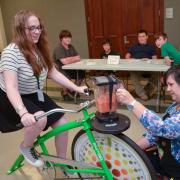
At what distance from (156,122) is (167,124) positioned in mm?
54

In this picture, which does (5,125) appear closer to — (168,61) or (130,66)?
(130,66)

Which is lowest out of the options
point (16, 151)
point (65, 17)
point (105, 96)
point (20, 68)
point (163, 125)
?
point (16, 151)

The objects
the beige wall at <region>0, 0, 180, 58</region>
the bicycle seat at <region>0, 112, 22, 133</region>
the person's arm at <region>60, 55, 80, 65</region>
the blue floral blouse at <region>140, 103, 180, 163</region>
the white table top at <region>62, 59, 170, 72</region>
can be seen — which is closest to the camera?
the blue floral blouse at <region>140, 103, 180, 163</region>

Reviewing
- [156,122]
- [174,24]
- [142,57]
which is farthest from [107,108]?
[174,24]

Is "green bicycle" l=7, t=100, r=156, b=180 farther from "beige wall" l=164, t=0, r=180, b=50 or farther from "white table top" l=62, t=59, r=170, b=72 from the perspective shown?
"beige wall" l=164, t=0, r=180, b=50

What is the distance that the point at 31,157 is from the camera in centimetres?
173

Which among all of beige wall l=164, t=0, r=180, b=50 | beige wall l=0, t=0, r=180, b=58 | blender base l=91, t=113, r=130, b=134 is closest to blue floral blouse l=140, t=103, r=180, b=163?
blender base l=91, t=113, r=130, b=134

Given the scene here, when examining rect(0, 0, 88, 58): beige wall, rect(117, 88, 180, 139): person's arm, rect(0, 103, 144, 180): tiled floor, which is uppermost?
rect(0, 0, 88, 58): beige wall

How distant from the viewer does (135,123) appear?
3.12 m

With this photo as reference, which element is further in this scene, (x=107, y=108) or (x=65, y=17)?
(x=65, y=17)

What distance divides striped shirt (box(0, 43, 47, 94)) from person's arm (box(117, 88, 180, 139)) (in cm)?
67

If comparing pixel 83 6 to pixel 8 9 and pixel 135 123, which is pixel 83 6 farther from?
pixel 135 123

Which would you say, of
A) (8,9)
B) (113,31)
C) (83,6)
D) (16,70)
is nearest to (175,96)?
(16,70)

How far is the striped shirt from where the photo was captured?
5.19ft
